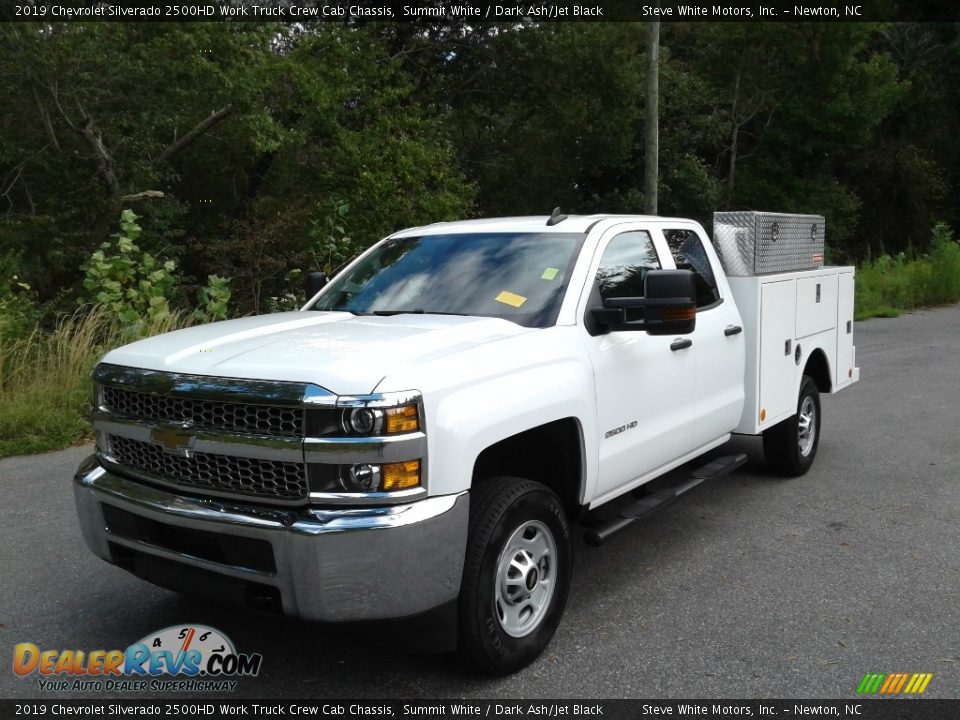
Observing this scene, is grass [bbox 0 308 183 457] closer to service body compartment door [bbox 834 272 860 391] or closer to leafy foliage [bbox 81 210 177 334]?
leafy foliage [bbox 81 210 177 334]

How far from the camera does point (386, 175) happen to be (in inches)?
883

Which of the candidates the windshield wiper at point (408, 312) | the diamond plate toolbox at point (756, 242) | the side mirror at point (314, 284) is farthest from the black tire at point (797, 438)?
the side mirror at point (314, 284)

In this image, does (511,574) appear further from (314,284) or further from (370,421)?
(314,284)

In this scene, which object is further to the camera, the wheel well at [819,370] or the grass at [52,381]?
the grass at [52,381]

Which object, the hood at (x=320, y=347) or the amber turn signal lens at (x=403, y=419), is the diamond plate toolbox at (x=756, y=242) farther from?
the amber turn signal lens at (x=403, y=419)

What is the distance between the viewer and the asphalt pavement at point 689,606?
383cm

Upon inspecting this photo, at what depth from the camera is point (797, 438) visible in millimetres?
6828

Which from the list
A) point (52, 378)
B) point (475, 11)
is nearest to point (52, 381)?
point (52, 378)

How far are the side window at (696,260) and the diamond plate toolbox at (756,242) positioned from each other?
40 centimetres

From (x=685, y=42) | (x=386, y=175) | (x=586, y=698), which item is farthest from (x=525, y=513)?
(x=685, y=42)

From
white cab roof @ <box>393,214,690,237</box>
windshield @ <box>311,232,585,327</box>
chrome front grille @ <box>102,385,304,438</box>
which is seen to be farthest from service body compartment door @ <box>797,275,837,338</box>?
chrome front grille @ <box>102,385,304,438</box>

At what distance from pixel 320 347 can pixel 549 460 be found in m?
1.22

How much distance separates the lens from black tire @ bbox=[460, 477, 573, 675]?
362cm

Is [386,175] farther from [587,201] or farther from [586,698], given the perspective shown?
[586,698]
